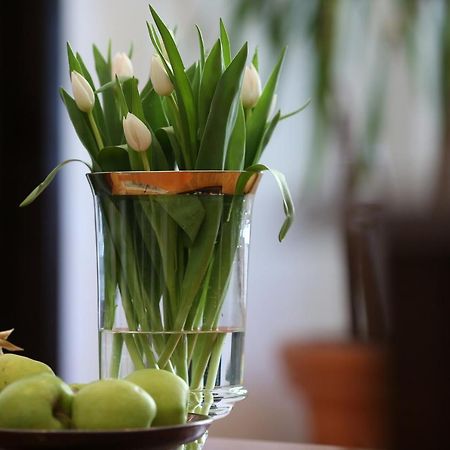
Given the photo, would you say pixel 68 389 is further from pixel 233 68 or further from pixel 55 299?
pixel 55 299

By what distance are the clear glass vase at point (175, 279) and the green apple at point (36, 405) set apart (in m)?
0.19

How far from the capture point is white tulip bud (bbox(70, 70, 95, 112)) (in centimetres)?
90

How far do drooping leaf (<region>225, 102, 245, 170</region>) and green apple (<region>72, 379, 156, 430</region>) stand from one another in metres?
0.29

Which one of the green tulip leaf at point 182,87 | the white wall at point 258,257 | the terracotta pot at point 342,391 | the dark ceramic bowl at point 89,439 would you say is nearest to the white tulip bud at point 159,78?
the green tulip leaf at point 182,87

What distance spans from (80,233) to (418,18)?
1.07 metres

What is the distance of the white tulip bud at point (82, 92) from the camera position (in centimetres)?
90

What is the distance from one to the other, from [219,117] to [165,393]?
0.27 meters

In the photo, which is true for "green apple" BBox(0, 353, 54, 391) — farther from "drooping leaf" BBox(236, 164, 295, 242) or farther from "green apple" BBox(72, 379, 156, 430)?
"drooping leaf" BBox(236, 164, 295, 242)

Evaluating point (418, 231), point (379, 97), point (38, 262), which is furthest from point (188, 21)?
point (418, 231)

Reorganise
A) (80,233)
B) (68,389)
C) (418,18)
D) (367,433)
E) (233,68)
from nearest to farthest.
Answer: (68,389) → (233,68) → (367,433) → (418,18) → (80,233)

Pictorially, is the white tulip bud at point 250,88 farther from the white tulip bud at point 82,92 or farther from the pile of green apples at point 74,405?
the pile of green apples at point 74,405

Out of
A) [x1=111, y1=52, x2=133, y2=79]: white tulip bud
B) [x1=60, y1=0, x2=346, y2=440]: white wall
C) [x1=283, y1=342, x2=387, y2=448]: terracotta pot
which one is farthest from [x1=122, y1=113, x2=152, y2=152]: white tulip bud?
[x1=60, y1=0, x2=346, y2=440]: white wall

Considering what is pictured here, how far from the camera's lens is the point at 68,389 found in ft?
2.28

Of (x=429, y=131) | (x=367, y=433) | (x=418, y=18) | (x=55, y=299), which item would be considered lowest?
(x=367, y=433)
